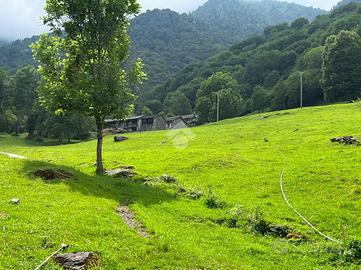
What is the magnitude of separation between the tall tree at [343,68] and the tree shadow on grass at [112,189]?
94.0 m

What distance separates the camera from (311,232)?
26141 mm

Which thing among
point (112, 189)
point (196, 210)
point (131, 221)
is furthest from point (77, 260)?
point (112, 189)

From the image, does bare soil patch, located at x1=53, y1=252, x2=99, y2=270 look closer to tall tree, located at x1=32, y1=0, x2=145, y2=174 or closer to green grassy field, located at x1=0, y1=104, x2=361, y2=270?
green grassy field, located at x1=0, y1=104, x2=361, y2=270

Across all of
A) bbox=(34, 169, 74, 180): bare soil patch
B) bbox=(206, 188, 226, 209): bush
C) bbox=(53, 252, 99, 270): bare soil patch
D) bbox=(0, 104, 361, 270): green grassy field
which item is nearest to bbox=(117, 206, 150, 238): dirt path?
bbox=(0, 104, 361, 270): green grassy field

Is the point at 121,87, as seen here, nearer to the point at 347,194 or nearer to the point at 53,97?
the point at 53,97

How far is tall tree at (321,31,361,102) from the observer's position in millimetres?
117181

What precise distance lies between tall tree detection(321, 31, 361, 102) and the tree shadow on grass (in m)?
94.0

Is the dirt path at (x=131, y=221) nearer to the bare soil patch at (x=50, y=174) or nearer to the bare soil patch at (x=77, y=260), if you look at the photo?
the bare soil patch at (x=77, y=260)

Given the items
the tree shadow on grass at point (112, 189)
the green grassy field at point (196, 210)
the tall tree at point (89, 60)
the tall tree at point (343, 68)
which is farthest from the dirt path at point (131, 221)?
the tall tree at point (343, 68)

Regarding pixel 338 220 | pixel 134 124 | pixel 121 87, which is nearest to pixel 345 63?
pixel 134 124

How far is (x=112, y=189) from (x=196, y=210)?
309 inches

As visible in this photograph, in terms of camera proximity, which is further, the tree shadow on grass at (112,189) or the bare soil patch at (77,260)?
the tree shadow on grass at (112,189)

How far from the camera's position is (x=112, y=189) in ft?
112

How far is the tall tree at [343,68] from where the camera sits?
384 ft
